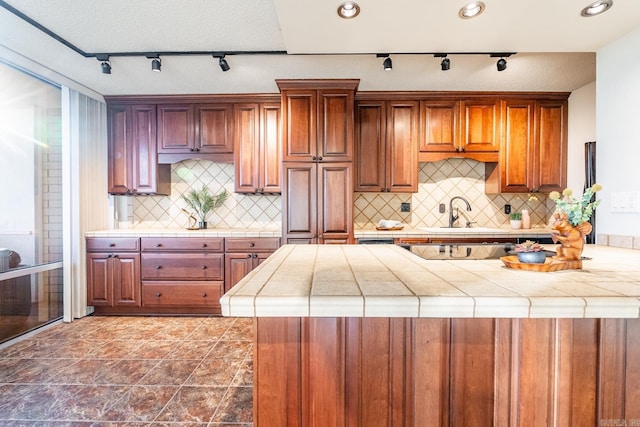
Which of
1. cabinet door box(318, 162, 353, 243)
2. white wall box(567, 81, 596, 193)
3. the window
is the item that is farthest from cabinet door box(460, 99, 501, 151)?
the window

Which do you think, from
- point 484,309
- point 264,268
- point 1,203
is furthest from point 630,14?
A: point 1,203

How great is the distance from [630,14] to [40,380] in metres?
4.17

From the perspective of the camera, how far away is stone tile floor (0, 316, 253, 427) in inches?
65.5

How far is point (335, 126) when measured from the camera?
9.76 ft

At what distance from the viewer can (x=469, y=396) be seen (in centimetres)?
90

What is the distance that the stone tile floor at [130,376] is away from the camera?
166 centimetres

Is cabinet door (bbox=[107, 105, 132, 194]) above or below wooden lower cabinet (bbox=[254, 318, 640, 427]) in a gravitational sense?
above

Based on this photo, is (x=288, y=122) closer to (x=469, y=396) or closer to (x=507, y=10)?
(x=507, y=10)

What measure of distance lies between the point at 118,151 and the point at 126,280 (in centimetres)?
142

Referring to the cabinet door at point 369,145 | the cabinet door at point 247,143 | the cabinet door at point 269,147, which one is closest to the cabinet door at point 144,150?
the cabinet door at point 247,143

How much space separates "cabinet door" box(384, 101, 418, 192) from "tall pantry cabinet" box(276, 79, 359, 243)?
0.51 metres

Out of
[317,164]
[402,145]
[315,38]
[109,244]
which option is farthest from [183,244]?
[402,145]

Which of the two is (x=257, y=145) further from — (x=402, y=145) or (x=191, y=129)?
(x=402, y=145)

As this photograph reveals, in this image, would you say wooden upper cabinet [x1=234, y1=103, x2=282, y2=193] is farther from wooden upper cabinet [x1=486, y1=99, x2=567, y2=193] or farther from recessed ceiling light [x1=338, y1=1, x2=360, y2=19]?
wooden upper cabinet [x1=486, y1=99, x2=567, y2=193]
